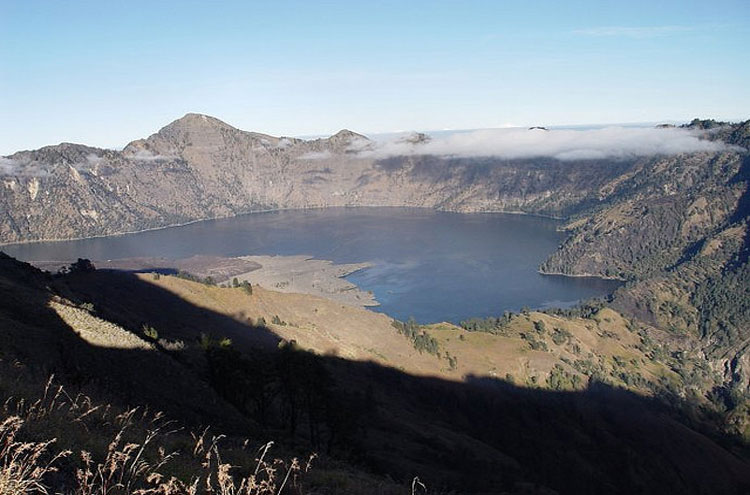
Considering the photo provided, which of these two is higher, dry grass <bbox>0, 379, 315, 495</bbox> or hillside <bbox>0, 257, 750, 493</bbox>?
dry grass <bbox>0, 379, 315, 495</bbox>

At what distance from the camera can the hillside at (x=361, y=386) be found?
29.9 metres

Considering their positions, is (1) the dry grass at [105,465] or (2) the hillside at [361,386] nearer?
(1) the dry grass at [105,465]

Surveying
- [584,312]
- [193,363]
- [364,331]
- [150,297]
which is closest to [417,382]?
[364,331]

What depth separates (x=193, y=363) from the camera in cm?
4431

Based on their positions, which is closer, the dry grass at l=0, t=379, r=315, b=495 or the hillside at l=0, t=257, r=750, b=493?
the dry grass at l=0, t=379, r=315, b=495

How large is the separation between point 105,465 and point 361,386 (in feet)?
248

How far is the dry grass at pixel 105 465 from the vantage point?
5.89 metres

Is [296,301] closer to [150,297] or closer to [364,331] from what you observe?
[364,331]

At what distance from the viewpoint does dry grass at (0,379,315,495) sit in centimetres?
589

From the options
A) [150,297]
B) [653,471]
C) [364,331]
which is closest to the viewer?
[653,471]

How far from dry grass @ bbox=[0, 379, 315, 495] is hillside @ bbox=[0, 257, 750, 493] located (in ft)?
1.62

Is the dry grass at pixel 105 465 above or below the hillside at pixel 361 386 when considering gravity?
above

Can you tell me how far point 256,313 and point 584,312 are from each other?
435 feet

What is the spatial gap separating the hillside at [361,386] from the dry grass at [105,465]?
49 centimetres
